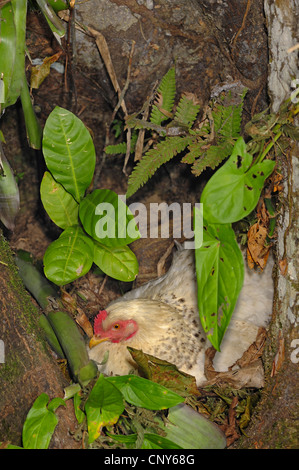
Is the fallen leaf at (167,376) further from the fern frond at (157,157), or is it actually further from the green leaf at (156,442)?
the fern frond at (157,157)

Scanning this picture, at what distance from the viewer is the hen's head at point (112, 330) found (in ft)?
7.38

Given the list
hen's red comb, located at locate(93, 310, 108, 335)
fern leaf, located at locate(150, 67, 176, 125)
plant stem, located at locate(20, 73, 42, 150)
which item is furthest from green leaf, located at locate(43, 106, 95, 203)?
hen's red comb, located at locate(93, 310, 108, 335)

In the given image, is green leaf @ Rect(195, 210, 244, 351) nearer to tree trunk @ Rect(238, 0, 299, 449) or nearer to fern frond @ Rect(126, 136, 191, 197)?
tree trunk @ Rect(238, 0, 299, 449)

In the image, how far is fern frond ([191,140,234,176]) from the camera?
1.99 metres

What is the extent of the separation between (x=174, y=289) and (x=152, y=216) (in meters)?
0.77

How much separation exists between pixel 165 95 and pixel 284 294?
114 cm

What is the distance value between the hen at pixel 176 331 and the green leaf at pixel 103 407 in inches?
16.6

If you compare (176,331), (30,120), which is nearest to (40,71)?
(30,120)

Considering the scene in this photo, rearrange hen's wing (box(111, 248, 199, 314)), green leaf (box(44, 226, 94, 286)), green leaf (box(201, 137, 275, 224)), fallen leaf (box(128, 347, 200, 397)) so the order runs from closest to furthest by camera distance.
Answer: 1. green leaf (box(201, 137, 275, 224))
2. fallen leaf (box(128, 347, 200, 397))
3. green leaf (box(44, 226, 94, 286))
4. hen's wing (box(111, 248, 199, 314))

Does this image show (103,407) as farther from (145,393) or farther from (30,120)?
(30,120)

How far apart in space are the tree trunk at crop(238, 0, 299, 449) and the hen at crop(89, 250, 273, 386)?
0.34 metres

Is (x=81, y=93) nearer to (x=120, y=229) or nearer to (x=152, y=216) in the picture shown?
(x=152, y=216)

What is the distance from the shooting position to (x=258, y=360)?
204 centimetres

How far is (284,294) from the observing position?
5.96 ft
